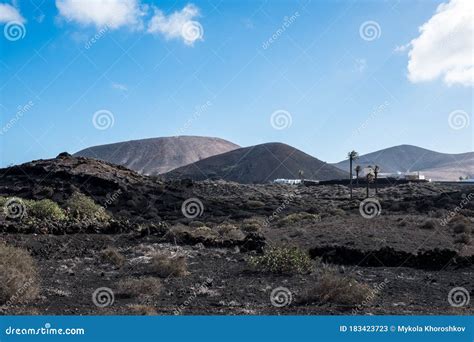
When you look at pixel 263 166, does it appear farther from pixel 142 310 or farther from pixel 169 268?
pixel 142 310

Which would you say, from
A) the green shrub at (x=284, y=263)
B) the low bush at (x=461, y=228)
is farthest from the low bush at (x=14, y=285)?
the low bush at (x=461, y=228)

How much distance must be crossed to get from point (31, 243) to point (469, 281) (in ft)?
47.6

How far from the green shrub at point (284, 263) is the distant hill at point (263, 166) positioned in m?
136

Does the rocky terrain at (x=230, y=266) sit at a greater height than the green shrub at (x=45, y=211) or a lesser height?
lesser

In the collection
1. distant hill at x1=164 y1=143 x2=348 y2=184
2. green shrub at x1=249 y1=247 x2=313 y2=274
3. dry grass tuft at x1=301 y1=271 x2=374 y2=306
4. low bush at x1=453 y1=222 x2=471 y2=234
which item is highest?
distant hill at x1=164 y1=143 x2=348 y2=184

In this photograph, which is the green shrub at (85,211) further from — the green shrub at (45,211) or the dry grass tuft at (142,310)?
the dry grass tuft at (142,310)

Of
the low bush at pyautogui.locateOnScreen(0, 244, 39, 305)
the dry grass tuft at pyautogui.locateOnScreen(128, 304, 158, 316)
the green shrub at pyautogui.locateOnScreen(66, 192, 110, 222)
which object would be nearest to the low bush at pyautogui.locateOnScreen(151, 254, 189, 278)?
the low bush at pyautogui.locateOnScreen(0, 244, 39, 305)

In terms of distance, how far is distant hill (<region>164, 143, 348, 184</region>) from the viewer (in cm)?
16438

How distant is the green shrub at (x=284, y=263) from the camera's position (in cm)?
1432

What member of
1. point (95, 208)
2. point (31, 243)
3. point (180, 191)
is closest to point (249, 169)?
point (180, 191)

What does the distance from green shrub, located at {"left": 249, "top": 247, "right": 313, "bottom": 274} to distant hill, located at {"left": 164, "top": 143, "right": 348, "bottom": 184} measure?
135723 mm

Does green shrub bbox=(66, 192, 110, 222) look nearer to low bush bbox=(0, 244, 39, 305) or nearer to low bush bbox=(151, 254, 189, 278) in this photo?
low bush bbox=(151, 254, 189, 278)

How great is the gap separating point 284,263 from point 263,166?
518ft

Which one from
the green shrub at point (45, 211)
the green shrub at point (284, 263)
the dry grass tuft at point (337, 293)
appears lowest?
the dry grass tuft at point (337, 293)
